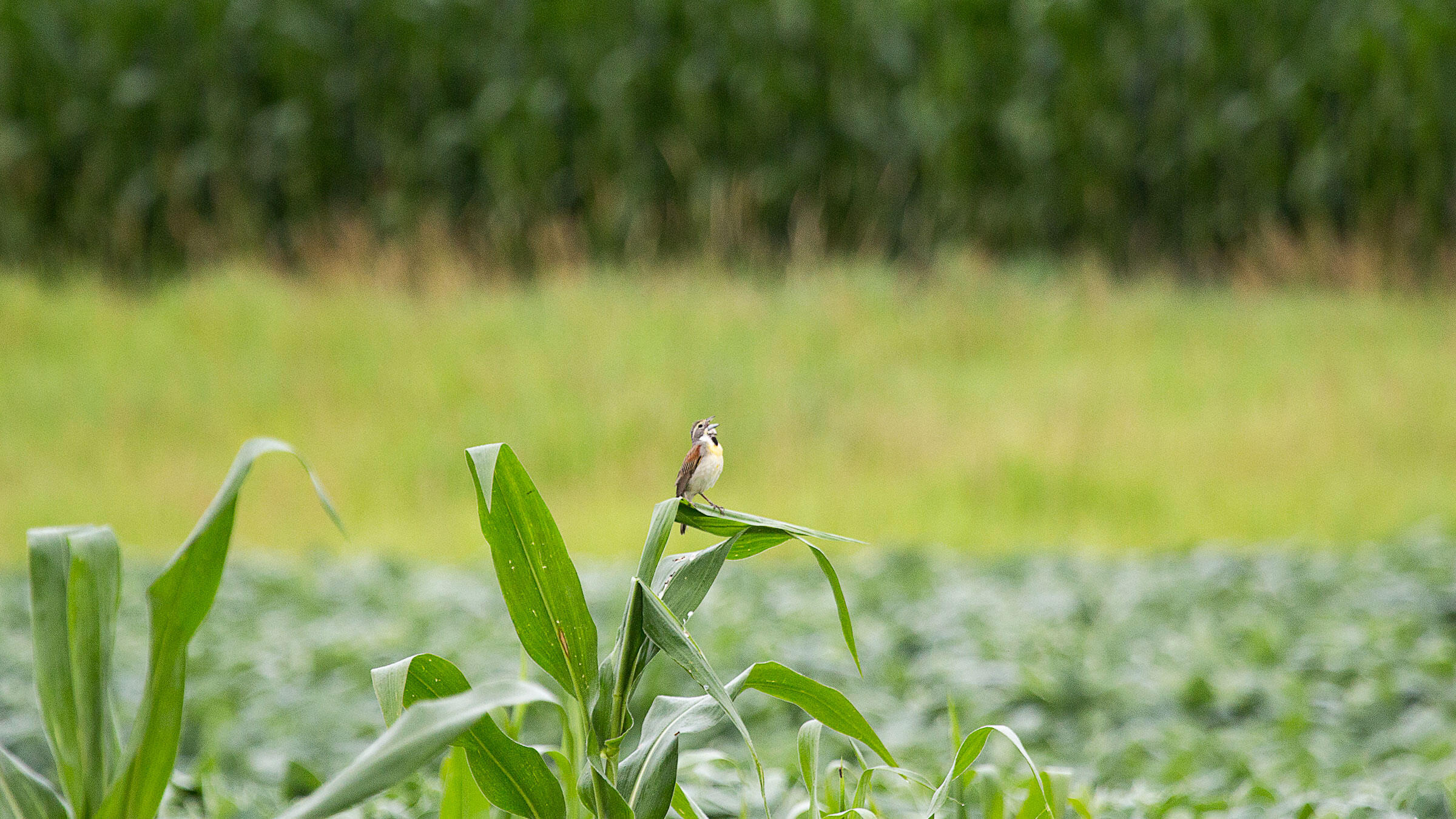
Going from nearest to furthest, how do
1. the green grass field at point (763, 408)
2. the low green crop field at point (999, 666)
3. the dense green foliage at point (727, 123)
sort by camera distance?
the low green crop field at point (999, 666), the green grass field at point (763, 408), the dense green foliage at point (727, 123)

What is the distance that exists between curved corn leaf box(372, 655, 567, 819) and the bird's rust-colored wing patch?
279 millimetres

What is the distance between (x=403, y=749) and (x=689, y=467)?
31 centimetres

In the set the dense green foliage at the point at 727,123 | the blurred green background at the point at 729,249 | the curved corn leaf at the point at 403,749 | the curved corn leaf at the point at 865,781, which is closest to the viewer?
the curved corn leaf at the point at 403,749

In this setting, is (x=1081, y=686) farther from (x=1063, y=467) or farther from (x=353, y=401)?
(x=353, y=401)

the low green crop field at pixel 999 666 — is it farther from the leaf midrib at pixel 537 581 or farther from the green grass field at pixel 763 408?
the green grass field at pixel 763 408

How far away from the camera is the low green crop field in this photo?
200 cm

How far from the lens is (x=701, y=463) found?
964 mm

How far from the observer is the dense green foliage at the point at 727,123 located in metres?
8.43

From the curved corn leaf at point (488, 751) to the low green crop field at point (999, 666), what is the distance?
20cm

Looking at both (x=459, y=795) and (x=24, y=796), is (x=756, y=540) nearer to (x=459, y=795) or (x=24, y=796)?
(x=459, y=795)

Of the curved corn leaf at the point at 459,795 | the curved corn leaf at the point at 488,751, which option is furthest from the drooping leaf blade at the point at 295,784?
the curved corn leaf at the point at 488,751

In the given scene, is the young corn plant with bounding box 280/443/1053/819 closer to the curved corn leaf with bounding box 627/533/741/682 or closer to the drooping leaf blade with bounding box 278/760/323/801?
the curved corn leaf with bounding box 627/533/741/682

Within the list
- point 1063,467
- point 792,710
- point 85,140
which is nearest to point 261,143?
point 85,140

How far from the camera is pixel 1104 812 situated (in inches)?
63.2
